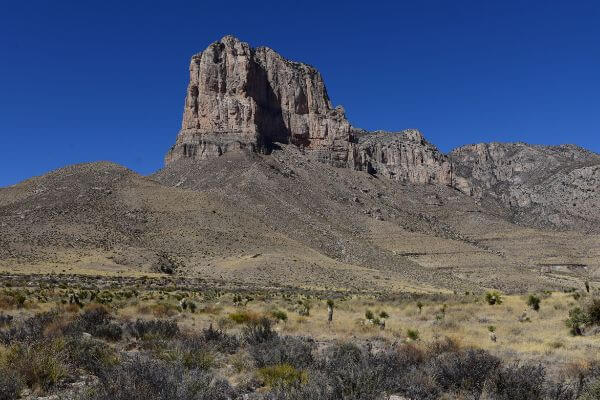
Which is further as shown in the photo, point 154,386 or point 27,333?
point 27,333

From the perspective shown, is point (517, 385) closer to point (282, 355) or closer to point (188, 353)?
point (282, 355)

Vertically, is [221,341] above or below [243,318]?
below

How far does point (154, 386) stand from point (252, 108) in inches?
5492

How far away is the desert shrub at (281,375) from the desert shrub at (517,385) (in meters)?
3.35

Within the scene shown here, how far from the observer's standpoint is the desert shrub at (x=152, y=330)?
1438 cm

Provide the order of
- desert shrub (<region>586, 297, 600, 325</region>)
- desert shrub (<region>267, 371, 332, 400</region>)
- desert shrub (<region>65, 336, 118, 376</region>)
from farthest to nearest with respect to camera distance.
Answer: desert shrub (<region>586, 297, 600, 325</region>)
desert shrub (<region>65, 336, 118, 376</region>)
desert shrub (<region>267, 371, 332, 400</region>)

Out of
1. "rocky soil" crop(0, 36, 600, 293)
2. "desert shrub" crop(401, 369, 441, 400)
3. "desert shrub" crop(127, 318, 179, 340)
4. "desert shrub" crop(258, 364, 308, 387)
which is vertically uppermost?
"rocky soil" crop(0, 36, 600, 293)

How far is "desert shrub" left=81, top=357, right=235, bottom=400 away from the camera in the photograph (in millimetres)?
7117

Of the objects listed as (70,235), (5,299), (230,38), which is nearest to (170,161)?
(230,38)

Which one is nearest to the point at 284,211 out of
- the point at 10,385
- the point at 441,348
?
the point at 441,348

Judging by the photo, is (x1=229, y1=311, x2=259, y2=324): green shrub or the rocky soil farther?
the rocky soil

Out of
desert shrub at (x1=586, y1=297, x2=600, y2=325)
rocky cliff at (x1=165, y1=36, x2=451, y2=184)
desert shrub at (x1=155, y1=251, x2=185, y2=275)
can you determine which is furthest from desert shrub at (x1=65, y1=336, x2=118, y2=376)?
rocky cliff at (x1=165, y1=36, x2=451, y2=184)

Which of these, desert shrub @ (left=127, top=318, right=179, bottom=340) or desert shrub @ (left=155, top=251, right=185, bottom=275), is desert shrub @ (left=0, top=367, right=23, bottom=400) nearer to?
desert shrub @ (left=127, top=318, right=179, bottom=340)

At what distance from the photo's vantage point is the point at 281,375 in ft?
32.3
